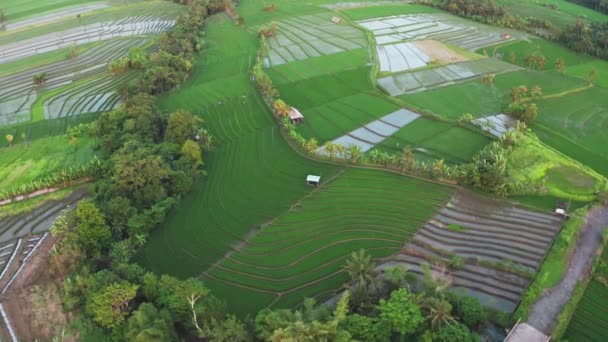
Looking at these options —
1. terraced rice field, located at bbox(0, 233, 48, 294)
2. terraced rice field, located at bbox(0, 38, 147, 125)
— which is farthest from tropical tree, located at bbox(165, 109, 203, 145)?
terraced rice field, located at bbox(0, 38, 147, 125)

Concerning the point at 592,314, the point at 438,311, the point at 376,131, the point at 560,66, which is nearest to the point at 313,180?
the point at 376,131

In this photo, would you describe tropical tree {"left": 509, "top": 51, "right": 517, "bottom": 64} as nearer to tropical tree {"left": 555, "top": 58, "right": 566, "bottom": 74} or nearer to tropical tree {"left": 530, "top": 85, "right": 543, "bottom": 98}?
tropical tree {"left": 555, "top": 58, "right": 566, "bottom": 74}

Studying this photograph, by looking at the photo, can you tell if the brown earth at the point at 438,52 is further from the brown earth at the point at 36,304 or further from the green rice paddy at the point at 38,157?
the brown earth at the point at 36,304

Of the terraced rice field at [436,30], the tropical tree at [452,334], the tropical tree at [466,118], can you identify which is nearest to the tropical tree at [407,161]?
the tropical tree at [466,118]

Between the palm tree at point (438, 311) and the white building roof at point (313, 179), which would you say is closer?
the palm tree at point (438, 311)

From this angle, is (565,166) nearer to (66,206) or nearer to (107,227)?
(107,227)

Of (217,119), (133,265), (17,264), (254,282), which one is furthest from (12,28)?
(254,282)

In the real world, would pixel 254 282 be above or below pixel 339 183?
below
